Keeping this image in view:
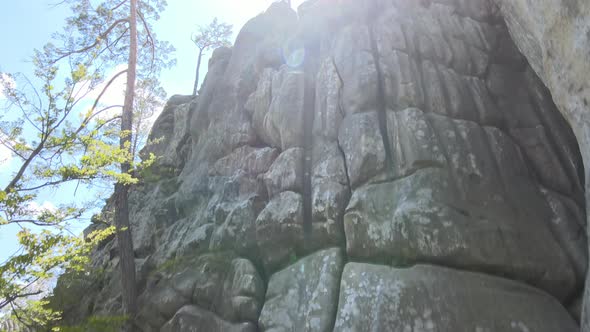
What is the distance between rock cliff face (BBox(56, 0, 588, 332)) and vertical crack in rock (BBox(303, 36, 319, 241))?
0.16ft

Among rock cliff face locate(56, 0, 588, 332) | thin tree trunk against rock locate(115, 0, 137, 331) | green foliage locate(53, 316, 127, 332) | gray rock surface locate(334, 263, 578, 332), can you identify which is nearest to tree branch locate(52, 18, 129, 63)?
thin tree trunk against rock locate(115, 0, 137, 331)

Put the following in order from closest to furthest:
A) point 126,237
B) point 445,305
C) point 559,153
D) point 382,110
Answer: point 445,305, point 559,153, point 382,110, point 126,237

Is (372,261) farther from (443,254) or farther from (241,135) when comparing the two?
(241,135)

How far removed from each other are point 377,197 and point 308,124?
11.8 ft

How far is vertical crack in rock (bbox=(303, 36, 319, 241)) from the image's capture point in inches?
345

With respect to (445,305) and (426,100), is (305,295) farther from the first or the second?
(426,100)

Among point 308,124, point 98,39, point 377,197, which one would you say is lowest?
point 377,197

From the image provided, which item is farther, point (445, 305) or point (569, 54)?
point (445, 305)

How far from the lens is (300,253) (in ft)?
28.2

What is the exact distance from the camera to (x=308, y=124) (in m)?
10.5

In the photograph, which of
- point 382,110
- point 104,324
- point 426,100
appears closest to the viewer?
point 426,100

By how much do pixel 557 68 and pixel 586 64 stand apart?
0.89 metres

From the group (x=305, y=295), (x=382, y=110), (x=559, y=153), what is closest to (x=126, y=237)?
(x=305, y=295)

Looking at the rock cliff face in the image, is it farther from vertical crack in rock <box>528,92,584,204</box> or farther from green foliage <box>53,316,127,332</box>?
green foliage <box>53,316,127,332</box>
